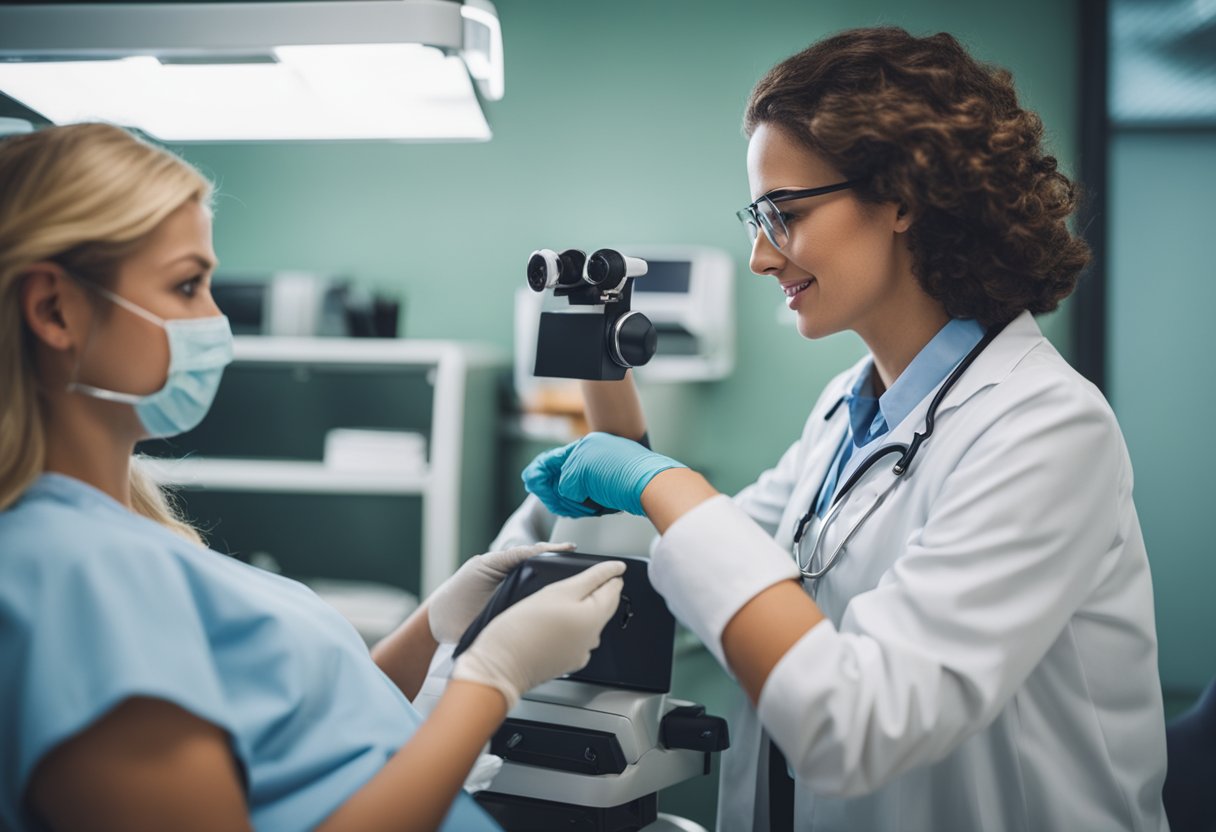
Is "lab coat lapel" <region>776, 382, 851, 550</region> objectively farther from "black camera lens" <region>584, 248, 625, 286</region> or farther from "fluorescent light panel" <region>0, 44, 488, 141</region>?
"fluorescent light panel" <region>0, 44, 488, 141</region>

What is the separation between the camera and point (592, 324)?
1085 millimetres

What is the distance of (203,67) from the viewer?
3.37 ft

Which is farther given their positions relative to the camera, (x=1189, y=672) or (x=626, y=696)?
(x=1189, y=672)

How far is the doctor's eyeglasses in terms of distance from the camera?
1.06m

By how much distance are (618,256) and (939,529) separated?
19.2 inches

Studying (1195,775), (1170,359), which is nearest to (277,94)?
(1195,775)

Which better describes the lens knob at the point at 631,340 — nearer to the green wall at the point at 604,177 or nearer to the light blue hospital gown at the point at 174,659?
the light blue hospital gown at the point at 174,659

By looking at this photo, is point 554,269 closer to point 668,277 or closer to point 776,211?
point 776,211

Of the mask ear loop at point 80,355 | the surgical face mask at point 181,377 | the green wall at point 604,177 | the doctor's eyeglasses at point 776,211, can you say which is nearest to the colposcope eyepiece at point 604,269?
the doctor's eyeglasses at point 776,211

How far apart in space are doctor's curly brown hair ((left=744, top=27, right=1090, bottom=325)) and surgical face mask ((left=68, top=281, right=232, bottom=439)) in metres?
0.72

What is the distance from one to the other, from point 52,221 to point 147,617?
0.37 m

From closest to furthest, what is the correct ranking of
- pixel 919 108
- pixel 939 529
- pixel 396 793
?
1. pixel 396 793
2. pixel 939 529
3. pixel 919 108

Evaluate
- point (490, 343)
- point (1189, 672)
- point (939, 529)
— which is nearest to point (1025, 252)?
point (939, 529)

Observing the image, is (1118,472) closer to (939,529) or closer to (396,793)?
(939,529)
